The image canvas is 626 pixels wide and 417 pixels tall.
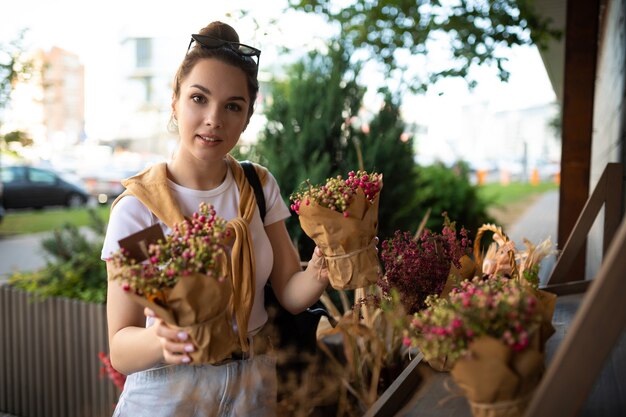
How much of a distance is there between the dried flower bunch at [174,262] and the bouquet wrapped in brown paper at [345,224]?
0.33m

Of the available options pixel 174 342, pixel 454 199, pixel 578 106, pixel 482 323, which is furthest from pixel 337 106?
pixel 482 323

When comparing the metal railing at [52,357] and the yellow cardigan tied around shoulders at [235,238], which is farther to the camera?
the metal railing at [52,357]

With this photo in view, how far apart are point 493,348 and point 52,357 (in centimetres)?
405

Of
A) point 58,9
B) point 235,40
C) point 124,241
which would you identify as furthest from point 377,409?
point 58,9

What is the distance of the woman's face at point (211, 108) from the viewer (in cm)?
153

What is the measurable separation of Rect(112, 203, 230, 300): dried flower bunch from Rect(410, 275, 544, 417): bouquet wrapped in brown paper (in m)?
0.35

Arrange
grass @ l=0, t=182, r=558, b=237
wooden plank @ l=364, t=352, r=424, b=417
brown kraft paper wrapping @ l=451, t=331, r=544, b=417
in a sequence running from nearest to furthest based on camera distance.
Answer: brown kraft paper wrapping @ l=451, t=331, r=544, b=417, wooden plank @ l=364, t=352, r=424, b=417, grass @ l=0, t=182, r=558, b=237

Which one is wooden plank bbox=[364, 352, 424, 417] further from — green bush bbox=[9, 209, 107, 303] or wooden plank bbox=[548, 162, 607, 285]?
green bush bbox=[9, 209, 107, 303]

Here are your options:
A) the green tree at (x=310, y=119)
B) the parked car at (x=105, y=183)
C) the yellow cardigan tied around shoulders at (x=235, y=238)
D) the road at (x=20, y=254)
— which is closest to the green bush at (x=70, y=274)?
the green tree at (x=310, y=119)

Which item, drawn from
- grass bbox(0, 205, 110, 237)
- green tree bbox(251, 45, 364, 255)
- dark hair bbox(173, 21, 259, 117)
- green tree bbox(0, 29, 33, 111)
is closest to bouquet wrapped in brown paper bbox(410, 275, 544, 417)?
dark hair bbox(173, 21, 259, 117)

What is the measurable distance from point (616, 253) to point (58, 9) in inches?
294

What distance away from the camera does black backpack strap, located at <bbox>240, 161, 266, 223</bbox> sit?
1726 mm

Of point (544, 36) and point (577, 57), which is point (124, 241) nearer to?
point (577, 57)

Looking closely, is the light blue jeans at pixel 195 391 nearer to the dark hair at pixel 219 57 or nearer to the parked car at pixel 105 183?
the dark hair at pixel 219 57
